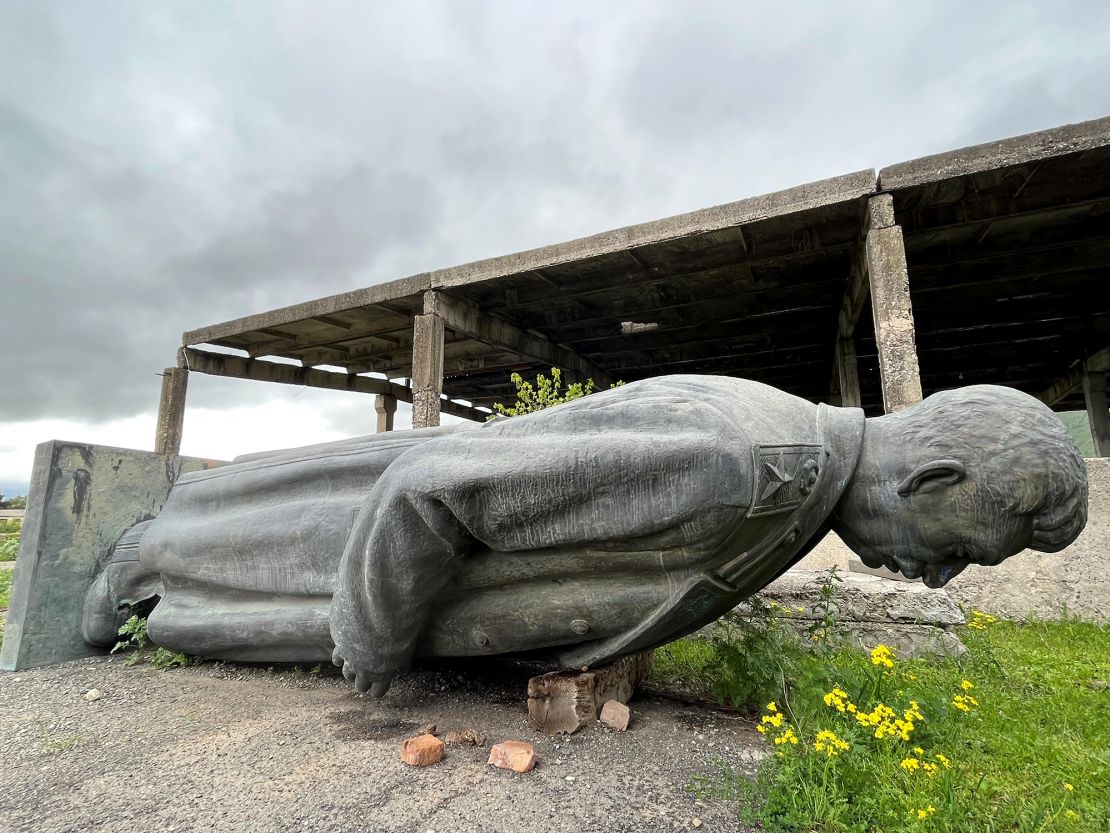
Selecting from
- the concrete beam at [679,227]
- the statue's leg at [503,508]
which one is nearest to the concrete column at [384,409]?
the concrete beam at [679,227]

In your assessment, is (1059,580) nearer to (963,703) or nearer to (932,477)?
(963,703)

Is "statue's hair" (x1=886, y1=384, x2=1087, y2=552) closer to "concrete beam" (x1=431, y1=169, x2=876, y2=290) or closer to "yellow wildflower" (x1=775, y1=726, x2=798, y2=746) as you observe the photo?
"yellow wildflower" (x1=775, y1=726, x2=798, y2=746)

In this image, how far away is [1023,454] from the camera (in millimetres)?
1345

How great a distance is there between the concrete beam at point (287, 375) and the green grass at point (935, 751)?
5.96 m

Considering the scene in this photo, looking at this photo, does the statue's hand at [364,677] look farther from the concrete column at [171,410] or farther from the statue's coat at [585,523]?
the concrete column at [171,410]

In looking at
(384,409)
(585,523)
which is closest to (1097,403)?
(585,523)

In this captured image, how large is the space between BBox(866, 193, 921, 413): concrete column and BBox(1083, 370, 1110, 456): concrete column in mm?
7811

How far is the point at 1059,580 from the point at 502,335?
593 centimetres

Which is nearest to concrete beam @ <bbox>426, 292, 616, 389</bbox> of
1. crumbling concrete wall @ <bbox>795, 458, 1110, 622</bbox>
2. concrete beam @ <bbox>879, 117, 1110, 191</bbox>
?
concrete beam @ <bbox>879, 117, 1110, 191</bbox>

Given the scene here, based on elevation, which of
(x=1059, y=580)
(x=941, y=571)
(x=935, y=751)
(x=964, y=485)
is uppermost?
(x=964, y=485)

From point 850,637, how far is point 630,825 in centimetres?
215

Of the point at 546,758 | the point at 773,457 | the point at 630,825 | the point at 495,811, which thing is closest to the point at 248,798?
the point at 495,811

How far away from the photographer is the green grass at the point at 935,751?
1.31 meters

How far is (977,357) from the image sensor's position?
9.72 meters
